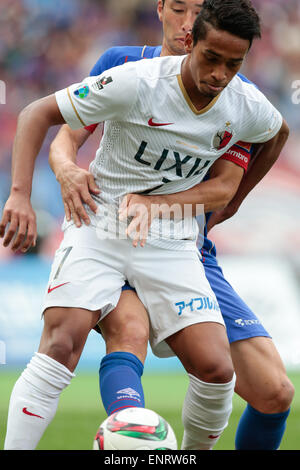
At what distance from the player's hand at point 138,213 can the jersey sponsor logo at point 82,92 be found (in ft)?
1.52

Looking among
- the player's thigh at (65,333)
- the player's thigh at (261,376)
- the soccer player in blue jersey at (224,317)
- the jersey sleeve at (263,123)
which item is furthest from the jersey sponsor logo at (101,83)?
the player's thigh at (261,376)

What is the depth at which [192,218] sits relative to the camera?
343 cm

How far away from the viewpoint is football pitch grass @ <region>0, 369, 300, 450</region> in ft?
14.4

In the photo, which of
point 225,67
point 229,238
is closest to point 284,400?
point 225,67

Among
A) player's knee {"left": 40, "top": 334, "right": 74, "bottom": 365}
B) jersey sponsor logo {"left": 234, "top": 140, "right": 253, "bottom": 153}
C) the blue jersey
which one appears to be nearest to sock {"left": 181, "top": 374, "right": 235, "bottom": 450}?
player's knee {"left": 40, "top": 334, "right": 74, "bottom": 365}

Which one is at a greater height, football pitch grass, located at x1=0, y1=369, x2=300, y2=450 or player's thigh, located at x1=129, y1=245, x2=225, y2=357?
player's thigh, located at x1=129, y1=245, x2=225, y2=357

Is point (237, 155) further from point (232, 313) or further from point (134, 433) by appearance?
point (134, 433)

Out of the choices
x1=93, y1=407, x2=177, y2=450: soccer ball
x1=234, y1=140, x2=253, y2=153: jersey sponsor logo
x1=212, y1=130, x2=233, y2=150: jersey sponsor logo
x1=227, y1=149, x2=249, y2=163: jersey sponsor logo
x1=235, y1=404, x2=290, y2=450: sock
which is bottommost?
x1=235, y1=404, x2=290, y2=450: sock

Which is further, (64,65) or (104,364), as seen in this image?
(64,65)

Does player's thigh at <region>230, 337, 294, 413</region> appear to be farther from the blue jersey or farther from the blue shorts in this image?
the blue jersey

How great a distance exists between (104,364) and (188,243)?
→ 0.73 meters

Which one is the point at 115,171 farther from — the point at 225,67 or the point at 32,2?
the point at 32,2

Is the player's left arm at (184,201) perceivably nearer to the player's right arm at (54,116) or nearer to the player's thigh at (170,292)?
the player's thigh at (170,292)

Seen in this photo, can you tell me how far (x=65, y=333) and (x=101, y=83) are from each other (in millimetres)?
1044
